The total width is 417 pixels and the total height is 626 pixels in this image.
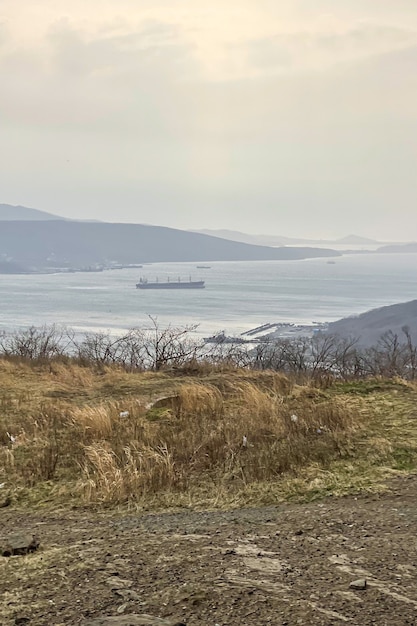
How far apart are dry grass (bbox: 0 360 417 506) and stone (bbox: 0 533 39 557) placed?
77 centimetres

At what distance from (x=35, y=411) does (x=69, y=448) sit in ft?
5.69

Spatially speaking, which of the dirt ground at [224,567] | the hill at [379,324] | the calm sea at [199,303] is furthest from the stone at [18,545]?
the hill at [379,324]

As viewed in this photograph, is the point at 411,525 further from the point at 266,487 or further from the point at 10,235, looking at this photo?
the point at 10,235

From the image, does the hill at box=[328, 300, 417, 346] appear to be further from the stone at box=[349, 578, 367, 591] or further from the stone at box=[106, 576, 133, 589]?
the stone at box=[106, 576, 133, 589]

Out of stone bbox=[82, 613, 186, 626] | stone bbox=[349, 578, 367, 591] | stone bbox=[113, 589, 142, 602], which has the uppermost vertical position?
stone bbox=[349, 578, 367, 591]

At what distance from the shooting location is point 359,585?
2553mm

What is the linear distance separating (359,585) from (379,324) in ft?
161

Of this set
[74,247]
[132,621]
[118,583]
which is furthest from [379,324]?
[74,247]

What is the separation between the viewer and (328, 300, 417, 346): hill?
1783 inches

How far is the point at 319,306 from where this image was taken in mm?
75125

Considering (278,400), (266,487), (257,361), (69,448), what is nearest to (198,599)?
(266,487)

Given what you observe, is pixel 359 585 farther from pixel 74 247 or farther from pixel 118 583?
pixel 74 247

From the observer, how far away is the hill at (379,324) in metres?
45.3

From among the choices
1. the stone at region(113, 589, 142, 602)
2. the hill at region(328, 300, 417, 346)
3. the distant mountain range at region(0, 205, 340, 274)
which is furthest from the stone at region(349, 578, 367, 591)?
the distant mountain range at region(0, 205, 340, 274)
